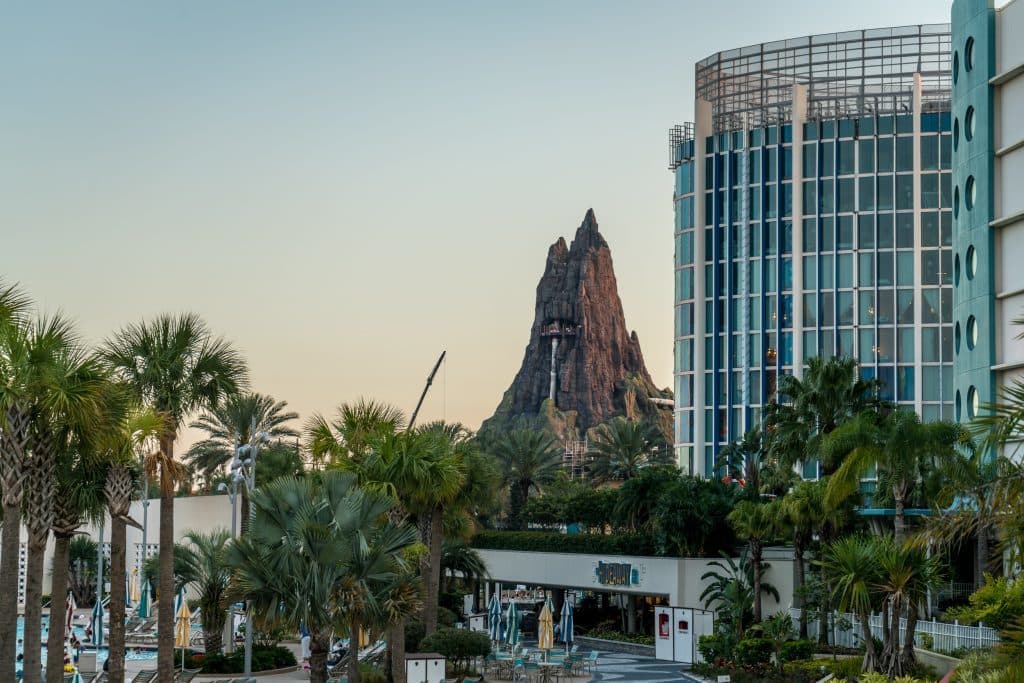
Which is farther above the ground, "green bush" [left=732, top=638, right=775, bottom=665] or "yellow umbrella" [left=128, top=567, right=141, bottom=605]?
"green bush" [left=732, top=638, right=775, bottom=665]

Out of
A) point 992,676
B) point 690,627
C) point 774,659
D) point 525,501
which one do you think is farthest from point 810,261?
point 992,676

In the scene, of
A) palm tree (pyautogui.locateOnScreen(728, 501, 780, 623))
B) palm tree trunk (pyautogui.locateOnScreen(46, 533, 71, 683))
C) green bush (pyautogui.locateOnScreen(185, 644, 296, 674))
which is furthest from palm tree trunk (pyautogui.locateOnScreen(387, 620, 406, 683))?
palm tree (pyautogui.locateOnScreen(728, 501, 780, 623))

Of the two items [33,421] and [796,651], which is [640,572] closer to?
[796,651]

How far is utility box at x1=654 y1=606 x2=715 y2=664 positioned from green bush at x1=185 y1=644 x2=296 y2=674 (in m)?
13.8

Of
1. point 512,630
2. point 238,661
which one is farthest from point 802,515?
point 238,661

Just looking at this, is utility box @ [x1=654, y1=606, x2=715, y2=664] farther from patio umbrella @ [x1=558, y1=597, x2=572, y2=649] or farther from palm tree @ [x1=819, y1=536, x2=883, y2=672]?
palm tree @ [x1=819, y1=536, x2=883, y2=672]

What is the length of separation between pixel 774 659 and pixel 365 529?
19107 millimetres

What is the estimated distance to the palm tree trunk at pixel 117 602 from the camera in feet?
104

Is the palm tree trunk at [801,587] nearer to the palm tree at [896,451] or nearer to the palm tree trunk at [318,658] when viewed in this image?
the palm tree at [896,451]

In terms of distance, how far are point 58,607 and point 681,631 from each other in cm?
2691

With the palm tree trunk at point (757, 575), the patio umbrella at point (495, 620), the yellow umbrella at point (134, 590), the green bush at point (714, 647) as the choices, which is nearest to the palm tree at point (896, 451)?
the green bush at point (714, 647)

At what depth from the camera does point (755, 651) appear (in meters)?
43.8

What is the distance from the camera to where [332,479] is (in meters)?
29.1

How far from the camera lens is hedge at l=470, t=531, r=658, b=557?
195ft
